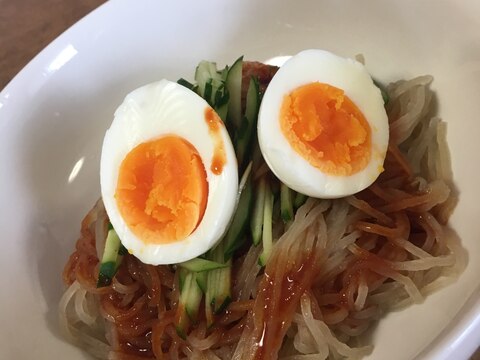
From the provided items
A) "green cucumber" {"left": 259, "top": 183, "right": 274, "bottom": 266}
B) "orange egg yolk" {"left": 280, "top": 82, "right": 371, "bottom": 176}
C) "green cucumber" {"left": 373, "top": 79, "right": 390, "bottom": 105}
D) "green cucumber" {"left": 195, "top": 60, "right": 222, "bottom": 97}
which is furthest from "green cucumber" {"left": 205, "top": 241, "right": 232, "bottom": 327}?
"green cucumber" {"left": 373, "top": 79, "right": 390, "bottom": 105}

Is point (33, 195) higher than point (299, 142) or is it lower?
lower

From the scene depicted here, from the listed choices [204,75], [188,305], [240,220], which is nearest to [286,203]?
[240,220]

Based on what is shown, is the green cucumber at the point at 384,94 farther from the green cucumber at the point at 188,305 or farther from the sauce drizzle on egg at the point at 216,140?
the green cucumber at the point at 188,305

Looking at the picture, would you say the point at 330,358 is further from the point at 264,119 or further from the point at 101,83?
the point at 101,83

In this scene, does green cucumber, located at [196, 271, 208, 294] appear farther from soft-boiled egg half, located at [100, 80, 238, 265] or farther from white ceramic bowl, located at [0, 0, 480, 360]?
white ceramic bowl, located at [0, 0, 480, 360]

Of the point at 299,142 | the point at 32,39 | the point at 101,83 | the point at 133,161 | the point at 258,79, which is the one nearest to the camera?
the point at 299,142

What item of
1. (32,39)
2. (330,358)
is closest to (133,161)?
(330,358)

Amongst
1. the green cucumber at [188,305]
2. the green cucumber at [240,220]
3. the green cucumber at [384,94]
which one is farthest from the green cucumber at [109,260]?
the green cucumber at [384,94]
